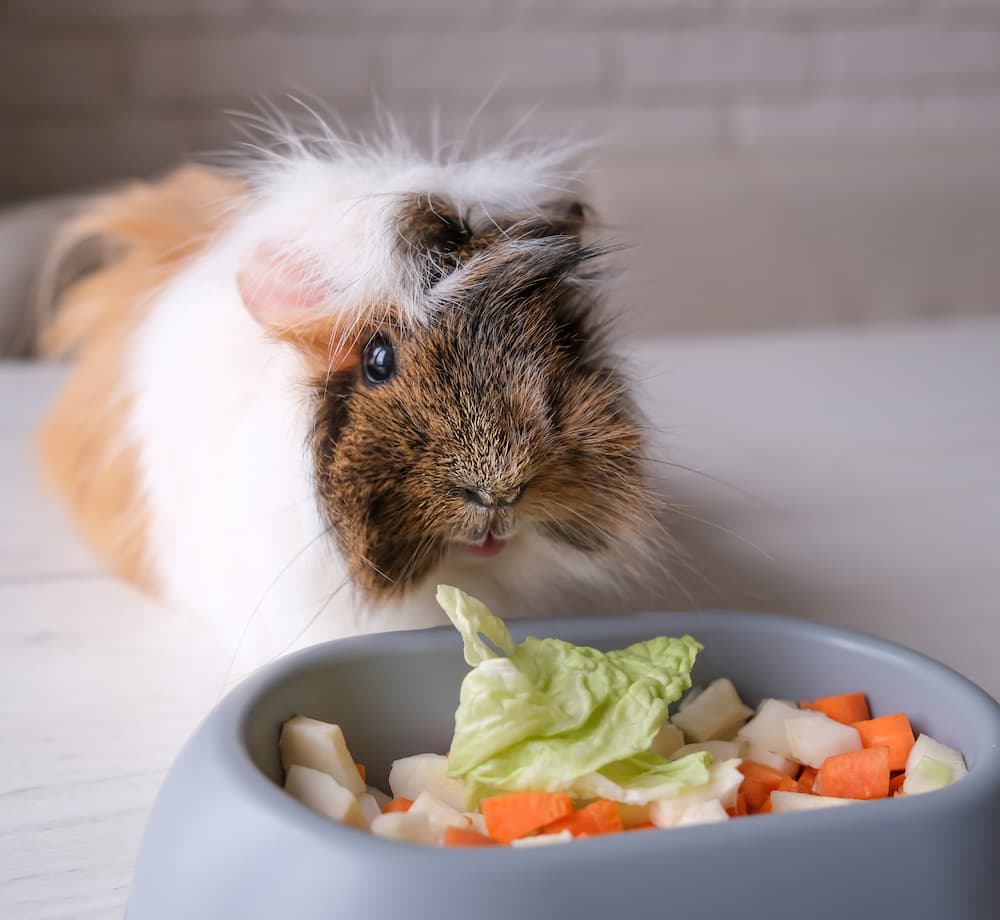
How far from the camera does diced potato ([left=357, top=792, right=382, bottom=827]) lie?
60 centimetres

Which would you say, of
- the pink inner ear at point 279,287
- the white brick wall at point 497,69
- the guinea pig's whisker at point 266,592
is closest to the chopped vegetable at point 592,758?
the guinea pig's whisker at point 266,592

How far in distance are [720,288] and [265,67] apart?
3.35ft

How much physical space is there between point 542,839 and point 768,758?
7.3 inches

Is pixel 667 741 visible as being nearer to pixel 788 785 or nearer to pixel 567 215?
pixel 788 785

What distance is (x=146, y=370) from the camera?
3.19ft

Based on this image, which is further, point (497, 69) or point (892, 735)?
point (497, 69)

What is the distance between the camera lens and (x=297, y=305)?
0.77 meters

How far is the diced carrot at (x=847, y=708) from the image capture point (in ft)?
2.23

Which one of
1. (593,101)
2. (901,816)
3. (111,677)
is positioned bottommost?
(111,677)

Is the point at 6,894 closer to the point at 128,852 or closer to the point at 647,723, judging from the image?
the point at 128,852

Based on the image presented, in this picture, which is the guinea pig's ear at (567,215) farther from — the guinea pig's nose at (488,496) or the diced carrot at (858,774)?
the diced carrot at (858,774)

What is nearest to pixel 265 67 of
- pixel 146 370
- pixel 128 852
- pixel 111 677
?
pixel 146 370

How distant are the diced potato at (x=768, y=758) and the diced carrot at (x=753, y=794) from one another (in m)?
0.02

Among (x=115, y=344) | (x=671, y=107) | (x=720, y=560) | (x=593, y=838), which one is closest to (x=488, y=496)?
(x=593, y=838)
